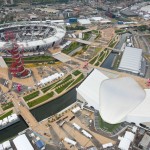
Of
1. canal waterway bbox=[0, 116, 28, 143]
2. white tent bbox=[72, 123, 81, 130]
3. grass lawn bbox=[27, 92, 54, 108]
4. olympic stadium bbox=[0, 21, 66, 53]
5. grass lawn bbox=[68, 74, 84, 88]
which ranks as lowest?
canal waterway bbox=[0, 116, 28, 143]

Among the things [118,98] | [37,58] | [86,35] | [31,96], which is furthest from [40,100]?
[86,35]

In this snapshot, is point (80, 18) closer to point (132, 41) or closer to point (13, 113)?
point (132, 41)

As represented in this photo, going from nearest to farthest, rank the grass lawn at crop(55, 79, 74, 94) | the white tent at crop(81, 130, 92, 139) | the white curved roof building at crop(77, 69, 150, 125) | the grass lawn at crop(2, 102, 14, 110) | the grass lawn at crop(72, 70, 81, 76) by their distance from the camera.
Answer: the white tent at crop(81, 130, 92, 139) < the white curved roof building at crop(77, 69, 150, 125) < the grass lawn at crop(2, 102, 14, 110) < the grass lawn at crop(55, 79, 74, 94) < the grass lawn at crop(72, 70, 81, 76)

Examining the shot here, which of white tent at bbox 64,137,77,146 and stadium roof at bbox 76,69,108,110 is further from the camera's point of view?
stadium roof at bbox 76,69,108,110

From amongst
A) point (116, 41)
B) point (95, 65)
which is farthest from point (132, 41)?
point (95, 65)

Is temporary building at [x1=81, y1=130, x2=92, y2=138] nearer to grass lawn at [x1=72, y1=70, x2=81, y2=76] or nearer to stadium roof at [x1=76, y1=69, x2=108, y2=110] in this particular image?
stadium roof at [x1=76, y1=69, x2=108, y2=110]

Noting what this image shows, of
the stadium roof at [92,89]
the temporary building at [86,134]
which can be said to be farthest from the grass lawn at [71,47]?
the temporary building at [86,134]

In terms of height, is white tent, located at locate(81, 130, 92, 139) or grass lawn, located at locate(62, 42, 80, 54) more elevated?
grass lawn, located at locate(62, 42, 80, 54)

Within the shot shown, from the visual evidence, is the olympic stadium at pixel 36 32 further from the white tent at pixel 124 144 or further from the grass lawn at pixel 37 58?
the white tent at pixel 124 144

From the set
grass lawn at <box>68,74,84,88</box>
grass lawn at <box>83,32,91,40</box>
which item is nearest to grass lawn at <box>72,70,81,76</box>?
grass lawn at <box>68,74,84,88</box>
